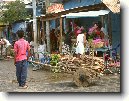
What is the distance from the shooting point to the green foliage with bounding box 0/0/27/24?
32.9 metres

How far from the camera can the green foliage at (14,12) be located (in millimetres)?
32938

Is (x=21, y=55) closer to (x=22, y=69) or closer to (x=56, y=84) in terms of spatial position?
(x=22, y=69)

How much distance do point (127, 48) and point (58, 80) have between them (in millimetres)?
4077

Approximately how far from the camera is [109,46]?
51.4 feet

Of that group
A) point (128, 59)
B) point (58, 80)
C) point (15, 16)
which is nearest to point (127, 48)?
point (128, 59)

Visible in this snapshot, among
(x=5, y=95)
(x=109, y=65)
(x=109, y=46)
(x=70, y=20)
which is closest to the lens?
(x=5, y=95)

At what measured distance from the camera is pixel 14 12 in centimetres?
3306

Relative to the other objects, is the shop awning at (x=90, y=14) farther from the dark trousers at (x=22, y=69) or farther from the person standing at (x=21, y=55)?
the dark trousers at (x=22, y=69)

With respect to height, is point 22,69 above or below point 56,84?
above

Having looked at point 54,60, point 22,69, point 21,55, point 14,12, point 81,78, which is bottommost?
point 81,78

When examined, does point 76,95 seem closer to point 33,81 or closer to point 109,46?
point 33,81

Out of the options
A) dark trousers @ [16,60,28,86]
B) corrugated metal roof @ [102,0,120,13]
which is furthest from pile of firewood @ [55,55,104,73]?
corrugated metal roof @ [102,0,120,13]

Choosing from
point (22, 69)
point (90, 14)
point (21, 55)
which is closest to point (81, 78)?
point (22, 69)

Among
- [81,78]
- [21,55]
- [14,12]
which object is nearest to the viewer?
[21,55]
